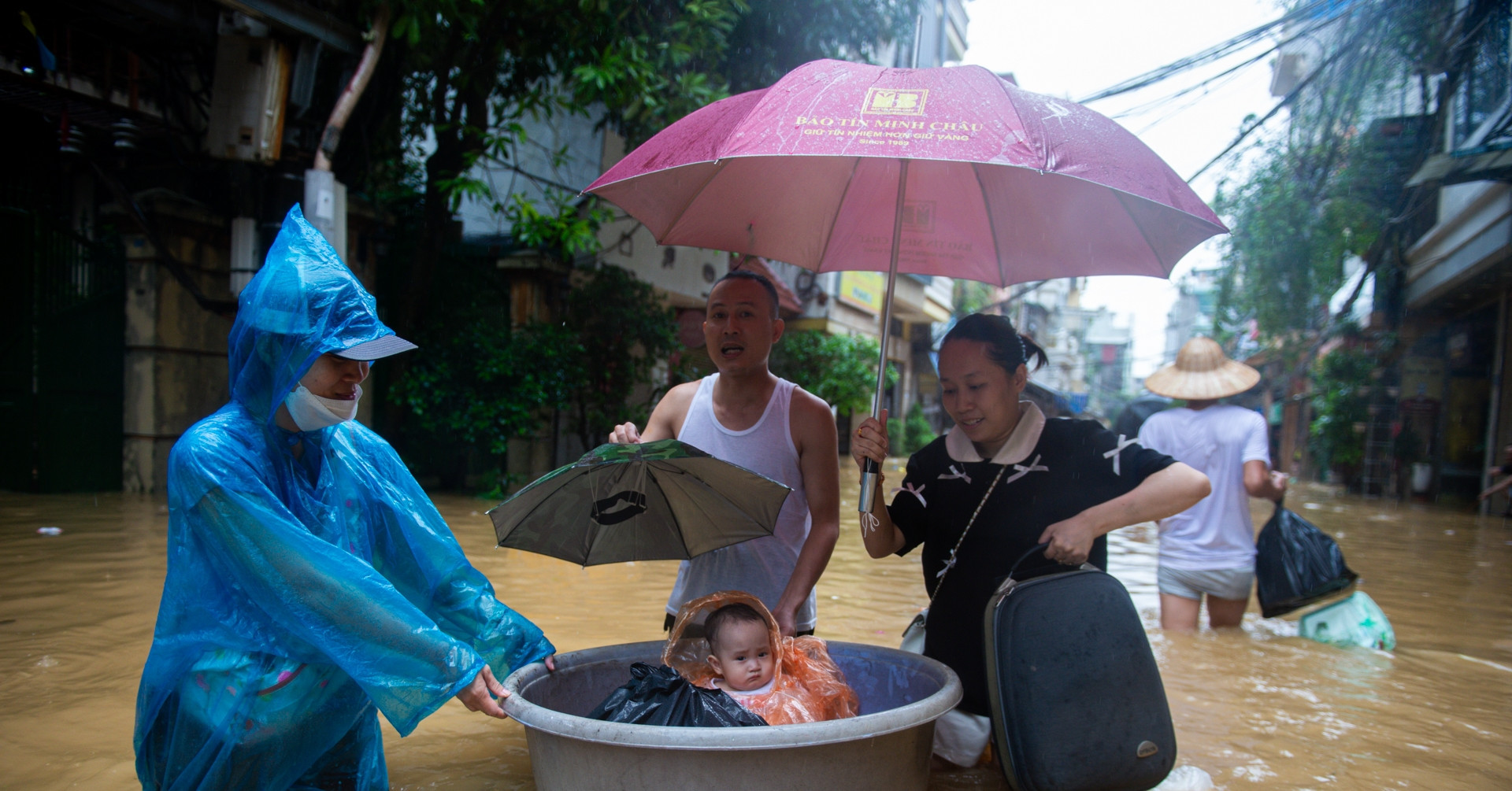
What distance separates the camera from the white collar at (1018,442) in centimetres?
272

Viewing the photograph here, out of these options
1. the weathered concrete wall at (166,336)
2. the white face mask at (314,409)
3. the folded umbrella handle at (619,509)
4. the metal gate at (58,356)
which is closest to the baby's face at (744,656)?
the folded umbrella handle at (619,509)

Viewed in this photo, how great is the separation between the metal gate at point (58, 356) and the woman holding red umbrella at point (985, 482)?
8.51 m

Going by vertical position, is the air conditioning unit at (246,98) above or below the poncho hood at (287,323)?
above

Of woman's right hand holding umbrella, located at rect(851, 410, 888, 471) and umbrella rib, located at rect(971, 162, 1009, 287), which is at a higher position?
umbrella rib, located at rect(971, 162, 1009, 287)

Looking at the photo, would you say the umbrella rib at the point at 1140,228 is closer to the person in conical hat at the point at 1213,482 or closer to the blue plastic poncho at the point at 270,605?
the person in conical hat at the point at 1213,482

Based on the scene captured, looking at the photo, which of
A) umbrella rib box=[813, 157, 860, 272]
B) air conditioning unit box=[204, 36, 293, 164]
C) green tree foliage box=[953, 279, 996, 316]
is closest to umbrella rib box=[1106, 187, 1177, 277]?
umbrella rib box=[813, 157, 860, 272]

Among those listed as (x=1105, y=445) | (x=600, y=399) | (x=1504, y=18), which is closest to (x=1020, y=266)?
(x=1105, y=445)

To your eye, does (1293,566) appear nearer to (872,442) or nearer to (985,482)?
(985,482)

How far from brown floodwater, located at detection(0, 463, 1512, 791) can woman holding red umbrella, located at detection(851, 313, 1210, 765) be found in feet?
1.72

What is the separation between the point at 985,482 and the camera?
9.07 ft

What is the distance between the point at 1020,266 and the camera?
11.0 feet

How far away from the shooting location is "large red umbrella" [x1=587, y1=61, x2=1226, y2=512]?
2.23 metres

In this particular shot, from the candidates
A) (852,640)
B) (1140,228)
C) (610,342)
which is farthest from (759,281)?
(610,342)

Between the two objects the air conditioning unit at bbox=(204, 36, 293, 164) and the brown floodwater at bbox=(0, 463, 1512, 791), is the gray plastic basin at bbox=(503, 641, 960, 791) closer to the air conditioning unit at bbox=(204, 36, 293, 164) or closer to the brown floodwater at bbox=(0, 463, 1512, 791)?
the brown floodwater at bbox=(0, 463, 1512, 791)
